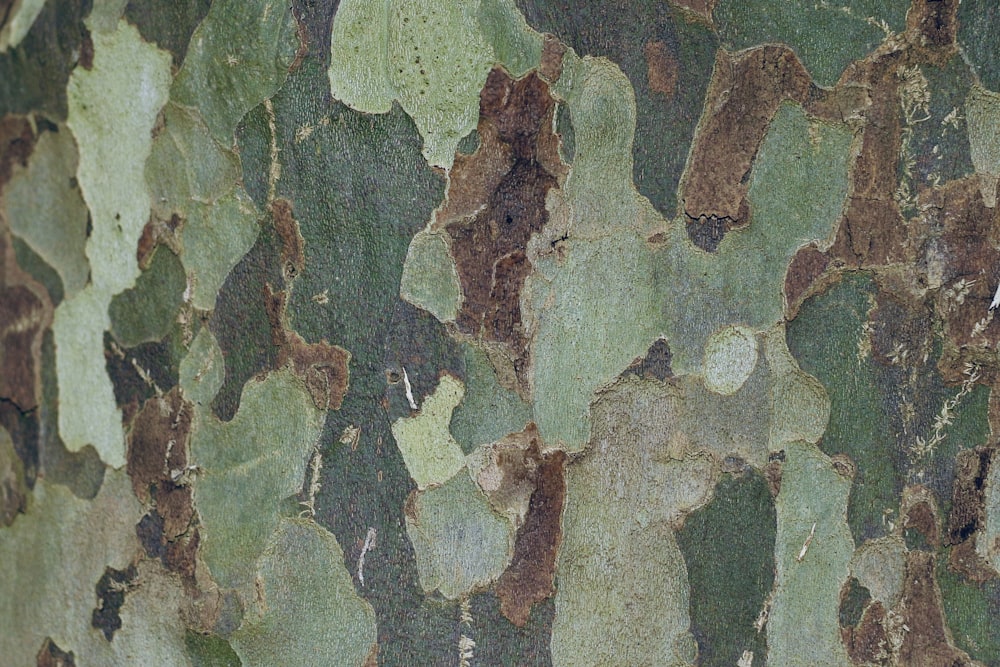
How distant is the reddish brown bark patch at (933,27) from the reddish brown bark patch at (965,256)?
0.45 ft

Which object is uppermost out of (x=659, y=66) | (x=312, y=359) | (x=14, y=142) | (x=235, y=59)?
(x=659, y=66)

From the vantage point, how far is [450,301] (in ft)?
3.19

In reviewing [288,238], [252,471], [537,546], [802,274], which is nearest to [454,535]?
[537,546]

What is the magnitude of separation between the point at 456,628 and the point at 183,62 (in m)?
0.59

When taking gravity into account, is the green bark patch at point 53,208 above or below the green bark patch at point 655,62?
below

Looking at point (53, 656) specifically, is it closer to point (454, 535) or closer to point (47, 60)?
point (454, 535)

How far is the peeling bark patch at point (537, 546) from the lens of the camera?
100 cm

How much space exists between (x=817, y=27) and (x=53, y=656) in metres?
0.98

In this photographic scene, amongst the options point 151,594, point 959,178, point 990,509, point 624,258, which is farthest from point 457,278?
point 990,509

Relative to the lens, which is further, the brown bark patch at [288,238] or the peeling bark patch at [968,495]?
the peeling bark patch at [968,495]

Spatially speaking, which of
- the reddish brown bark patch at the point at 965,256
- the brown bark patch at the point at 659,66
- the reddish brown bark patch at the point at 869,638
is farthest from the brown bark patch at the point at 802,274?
the reddish brown bark patch at the point at 869,638

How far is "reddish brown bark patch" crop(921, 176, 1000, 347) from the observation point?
3.52 ft

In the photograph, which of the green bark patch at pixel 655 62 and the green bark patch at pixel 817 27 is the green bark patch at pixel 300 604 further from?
the green bark patch at pixel 817 27

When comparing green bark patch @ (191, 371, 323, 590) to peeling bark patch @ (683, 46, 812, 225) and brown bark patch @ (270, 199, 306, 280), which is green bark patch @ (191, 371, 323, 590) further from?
peeling bark patch @ (683, 46, 812, 225)
